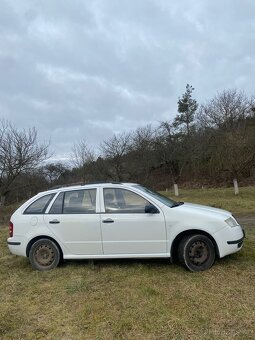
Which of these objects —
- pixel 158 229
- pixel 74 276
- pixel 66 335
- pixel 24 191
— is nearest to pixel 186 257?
pixel 158 229

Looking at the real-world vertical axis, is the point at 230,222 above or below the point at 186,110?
below

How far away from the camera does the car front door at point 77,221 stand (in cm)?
621

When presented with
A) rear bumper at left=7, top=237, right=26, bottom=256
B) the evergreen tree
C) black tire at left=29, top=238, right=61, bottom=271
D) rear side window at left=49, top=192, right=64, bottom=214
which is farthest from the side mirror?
the evergreen tree

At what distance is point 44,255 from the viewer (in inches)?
256

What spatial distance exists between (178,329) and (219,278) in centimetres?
171

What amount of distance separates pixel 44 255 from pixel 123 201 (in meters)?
1.79

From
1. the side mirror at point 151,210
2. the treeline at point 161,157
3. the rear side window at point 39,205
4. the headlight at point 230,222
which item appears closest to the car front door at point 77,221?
the rear side window at point 39,205

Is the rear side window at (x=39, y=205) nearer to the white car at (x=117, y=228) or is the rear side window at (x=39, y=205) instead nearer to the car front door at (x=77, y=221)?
the white car at (x=117, y=228)

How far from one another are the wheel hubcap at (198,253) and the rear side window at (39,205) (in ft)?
9.07

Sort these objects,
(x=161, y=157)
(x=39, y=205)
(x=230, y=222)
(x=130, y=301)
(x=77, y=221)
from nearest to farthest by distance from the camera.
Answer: (x=130, y=301)
(x=230, y=222)
(x=77, y=221)
(x=39, y=205)
(x=161, y=157)

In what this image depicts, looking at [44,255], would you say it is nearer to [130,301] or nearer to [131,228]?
[131,228]

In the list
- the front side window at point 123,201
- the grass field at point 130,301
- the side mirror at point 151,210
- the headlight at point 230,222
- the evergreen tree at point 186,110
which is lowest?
the grass field at point 130,301

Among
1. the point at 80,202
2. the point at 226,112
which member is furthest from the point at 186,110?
the point at 80,202

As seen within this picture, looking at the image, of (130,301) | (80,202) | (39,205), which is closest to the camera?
(130,301)
